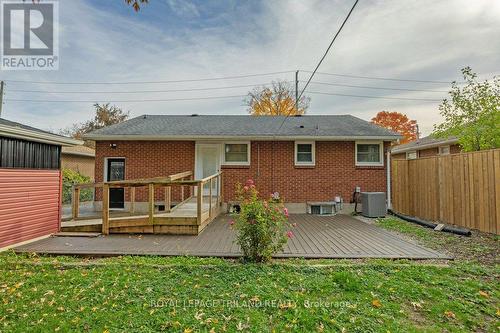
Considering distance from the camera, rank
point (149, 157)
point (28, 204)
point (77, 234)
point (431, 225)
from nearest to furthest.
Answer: point (28, 204) < point (77, 234) < point (431, 225) < point (149, 157)

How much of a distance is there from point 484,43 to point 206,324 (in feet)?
38.2

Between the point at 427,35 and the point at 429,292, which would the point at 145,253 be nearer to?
the point at 429,292

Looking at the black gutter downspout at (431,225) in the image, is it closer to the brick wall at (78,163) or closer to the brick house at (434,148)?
the brick house at (434,148)

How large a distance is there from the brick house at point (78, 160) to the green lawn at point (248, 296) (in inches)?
619

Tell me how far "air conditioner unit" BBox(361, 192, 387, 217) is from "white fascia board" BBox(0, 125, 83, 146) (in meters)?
9.77

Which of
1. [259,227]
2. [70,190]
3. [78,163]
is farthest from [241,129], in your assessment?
[78,163]

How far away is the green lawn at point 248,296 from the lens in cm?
278

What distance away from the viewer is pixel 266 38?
980 cm

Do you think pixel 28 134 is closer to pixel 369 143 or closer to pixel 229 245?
pixel 229 245

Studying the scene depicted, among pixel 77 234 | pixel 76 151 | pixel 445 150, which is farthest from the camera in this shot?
pixel 76 151

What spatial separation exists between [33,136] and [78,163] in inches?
599

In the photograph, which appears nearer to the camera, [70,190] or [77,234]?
[77,234]

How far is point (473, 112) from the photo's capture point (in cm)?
853

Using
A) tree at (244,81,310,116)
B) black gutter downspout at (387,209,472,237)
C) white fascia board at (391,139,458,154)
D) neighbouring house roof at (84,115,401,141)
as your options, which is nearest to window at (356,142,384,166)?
neighbouring house roof at (84,115,401,141)
